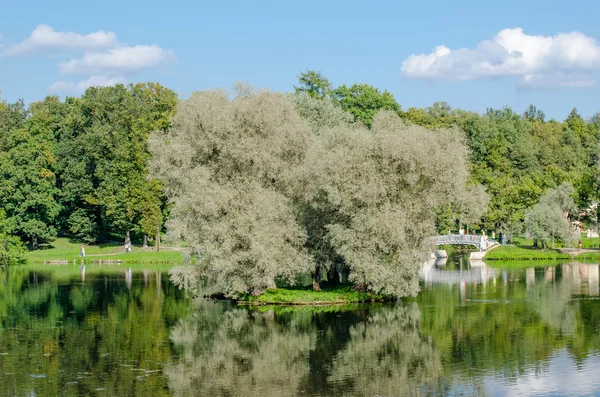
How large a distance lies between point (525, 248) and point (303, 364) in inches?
2540

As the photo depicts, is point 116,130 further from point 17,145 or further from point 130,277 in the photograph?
point 130,277

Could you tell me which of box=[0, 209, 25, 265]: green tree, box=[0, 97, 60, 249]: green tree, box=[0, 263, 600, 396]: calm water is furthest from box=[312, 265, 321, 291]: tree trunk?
box=[0, 97, 60, 249]: green tree

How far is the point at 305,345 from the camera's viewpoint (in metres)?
36.8

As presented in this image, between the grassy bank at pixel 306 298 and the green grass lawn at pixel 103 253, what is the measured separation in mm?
36856

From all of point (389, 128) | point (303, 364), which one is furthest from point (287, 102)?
point (303, 364)

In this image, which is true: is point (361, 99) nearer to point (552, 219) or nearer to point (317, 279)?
point (552, 219)

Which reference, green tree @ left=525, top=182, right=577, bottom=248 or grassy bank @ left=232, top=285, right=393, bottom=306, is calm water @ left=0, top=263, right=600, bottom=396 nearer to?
grassy bank @ left=232, top=285, right=393, bottom=306

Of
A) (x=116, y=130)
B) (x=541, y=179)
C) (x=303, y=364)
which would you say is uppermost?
(x=116, y=130)

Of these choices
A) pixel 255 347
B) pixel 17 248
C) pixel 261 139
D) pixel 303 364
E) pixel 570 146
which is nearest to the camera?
pixel 303 364

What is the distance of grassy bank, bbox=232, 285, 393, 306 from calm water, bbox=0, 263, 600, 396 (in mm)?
1755

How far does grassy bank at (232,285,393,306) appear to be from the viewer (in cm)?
4997

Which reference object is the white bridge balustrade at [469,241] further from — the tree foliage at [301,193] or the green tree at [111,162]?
the tree foliage at [301,193]

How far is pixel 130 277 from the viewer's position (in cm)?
7131

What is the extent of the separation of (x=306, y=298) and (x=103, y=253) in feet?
173
